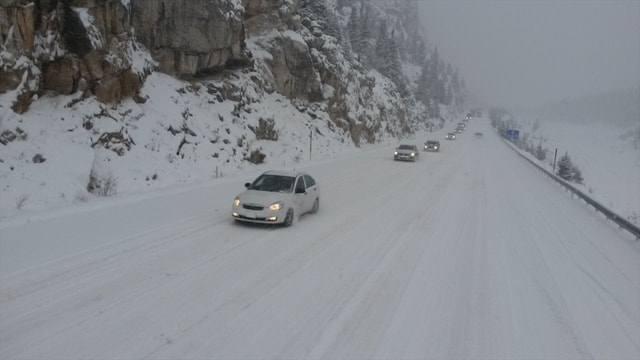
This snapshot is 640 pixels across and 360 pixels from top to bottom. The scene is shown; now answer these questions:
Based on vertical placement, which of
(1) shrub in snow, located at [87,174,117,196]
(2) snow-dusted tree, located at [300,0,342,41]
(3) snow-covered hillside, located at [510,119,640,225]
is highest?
(2) snow-dusted tree, located at [300,0,342,41]

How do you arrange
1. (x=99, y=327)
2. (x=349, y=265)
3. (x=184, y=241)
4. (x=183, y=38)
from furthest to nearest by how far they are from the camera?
(x=183, y=38) < (x=184, y=241) < (x=349, y=265) < (x=99, y=327)

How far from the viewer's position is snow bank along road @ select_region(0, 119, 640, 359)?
19.9 feet

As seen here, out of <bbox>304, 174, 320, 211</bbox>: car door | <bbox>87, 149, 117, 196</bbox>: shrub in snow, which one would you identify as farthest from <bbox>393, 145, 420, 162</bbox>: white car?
<bbox>87, 149, 117, 196</bbox>: shrub in snow

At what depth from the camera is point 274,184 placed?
45.4 feet

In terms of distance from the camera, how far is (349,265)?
31.2ft

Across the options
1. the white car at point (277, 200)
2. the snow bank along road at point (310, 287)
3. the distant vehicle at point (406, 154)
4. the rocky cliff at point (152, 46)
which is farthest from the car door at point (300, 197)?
the distant vehicle at point (406, 154)

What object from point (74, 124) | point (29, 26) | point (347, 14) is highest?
point (347, 14)

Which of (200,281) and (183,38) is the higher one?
(183,38)

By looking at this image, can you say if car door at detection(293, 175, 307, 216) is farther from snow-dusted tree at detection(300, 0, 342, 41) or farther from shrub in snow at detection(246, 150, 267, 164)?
snow-dusted tree at detection(300, 0, 342, 41)

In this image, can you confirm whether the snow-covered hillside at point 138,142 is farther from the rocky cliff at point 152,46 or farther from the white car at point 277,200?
the white car at point 277,200

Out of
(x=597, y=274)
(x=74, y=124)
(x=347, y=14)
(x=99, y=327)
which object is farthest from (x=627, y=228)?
(x=347, y=14)

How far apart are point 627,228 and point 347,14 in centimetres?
11374

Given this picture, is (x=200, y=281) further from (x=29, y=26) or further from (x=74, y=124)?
(x=29, y=26)

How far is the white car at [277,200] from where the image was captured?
40.1 ft
